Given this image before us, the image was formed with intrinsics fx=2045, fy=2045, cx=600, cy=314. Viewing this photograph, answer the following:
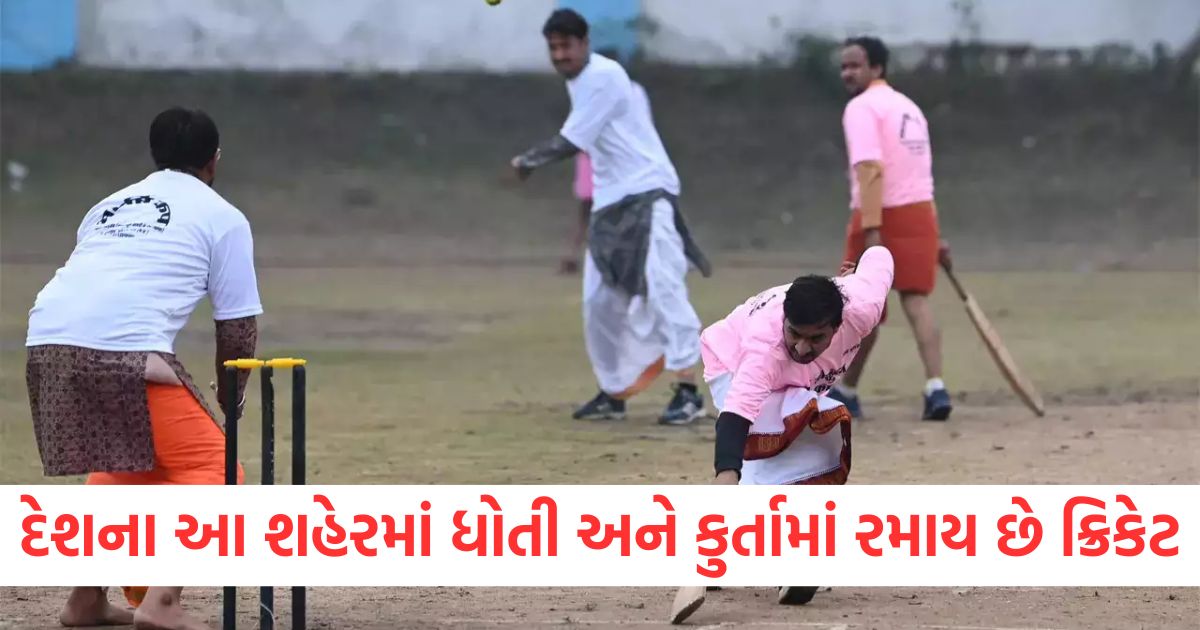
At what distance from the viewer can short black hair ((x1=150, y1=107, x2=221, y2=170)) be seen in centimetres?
593

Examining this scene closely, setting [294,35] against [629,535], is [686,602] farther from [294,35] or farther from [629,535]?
[294,35]

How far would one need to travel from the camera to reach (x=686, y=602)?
586 cm

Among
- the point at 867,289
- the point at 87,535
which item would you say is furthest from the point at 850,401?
the point at 87,535

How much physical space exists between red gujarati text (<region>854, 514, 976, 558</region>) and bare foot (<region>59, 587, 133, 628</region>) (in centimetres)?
224

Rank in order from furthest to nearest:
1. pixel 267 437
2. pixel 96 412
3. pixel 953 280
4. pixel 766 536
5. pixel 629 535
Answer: pixel 953 280, pixel 629 535, pixel 766 536, pixel 96 412, pixel 267 437

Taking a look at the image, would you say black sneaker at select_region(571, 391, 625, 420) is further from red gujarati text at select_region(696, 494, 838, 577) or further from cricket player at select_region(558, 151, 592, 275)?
cricket player at select_region(558, 151, 592, 275)

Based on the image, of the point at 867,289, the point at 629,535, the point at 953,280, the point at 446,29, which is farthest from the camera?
the point at 446,29

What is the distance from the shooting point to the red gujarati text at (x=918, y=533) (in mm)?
6152

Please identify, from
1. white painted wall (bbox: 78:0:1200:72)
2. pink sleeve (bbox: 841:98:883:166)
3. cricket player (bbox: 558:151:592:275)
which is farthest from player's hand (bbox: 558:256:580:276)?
pink sleeve (bbox: 841:98:883:166)

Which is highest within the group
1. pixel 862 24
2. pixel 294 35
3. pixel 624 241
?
pixel 862 24

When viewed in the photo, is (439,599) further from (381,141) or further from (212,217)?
(381,141)

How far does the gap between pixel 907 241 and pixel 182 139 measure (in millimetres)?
A: 5293

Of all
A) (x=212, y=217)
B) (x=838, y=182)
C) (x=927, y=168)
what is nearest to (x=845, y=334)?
(x=212, y=217)

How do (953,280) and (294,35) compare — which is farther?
(294,35)
